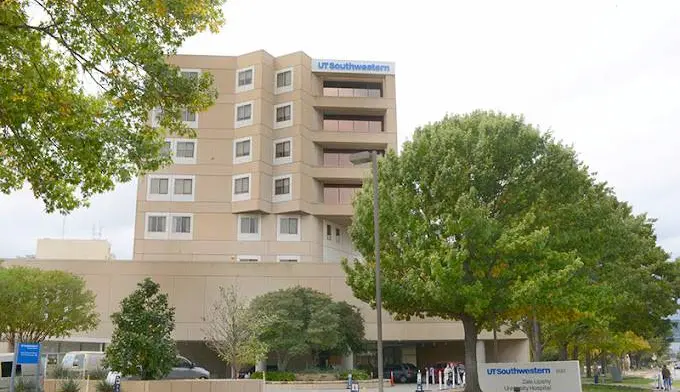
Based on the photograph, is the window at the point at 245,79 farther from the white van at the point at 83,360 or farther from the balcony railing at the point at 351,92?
the white van at the point at 83,360

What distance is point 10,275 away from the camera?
39812 mm

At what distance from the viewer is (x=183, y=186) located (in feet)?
189

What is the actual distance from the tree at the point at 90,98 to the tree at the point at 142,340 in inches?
237

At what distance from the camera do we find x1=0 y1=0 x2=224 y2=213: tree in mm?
14086

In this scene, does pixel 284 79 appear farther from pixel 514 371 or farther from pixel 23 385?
pixel 514 371

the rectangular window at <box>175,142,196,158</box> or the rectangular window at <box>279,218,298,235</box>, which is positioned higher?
the rectangular window at <box>175,142,196,158</box>

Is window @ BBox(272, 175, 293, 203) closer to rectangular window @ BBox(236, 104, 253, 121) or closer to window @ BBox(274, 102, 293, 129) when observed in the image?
window @ BBox(274, 102, 293, 129)

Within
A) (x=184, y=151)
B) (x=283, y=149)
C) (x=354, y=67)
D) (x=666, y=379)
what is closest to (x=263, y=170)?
(x=283, y=149)

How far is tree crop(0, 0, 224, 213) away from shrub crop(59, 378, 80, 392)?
805 centimetres

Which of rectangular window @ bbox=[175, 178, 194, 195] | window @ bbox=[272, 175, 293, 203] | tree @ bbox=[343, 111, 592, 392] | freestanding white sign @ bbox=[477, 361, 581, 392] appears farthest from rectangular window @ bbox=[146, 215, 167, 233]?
freestanding white sign @ bbox=[477, 361, 581, 392]

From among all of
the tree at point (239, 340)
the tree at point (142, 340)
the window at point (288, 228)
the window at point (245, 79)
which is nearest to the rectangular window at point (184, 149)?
the window at point (245, 79)

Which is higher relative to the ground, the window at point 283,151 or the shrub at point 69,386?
the window at point 283,151

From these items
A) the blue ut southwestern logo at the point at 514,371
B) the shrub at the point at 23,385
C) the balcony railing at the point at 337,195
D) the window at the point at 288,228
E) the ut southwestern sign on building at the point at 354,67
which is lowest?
the shrub at the point at 23,385

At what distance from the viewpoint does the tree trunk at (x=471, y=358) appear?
95.0ft
